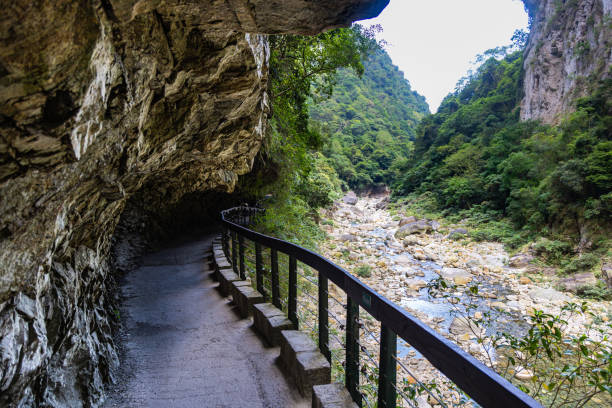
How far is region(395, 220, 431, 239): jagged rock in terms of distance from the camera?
23.6 meters

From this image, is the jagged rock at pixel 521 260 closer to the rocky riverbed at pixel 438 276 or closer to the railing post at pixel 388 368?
the rocky riverbed at pixel 438 276

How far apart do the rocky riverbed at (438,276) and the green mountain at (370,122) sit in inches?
356

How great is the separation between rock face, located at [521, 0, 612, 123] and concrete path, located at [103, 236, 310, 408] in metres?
27.2

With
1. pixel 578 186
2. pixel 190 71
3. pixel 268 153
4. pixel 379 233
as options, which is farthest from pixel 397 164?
pixel 190 71

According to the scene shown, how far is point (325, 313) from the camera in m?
3.00

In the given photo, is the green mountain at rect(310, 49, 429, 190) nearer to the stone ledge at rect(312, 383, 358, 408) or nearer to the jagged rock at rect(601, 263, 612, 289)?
the jagged rock at rect(601, 263, 612, 289)

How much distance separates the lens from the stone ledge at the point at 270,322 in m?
3.84

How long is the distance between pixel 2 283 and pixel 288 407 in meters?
2.23

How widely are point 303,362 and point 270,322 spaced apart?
39.8 inches

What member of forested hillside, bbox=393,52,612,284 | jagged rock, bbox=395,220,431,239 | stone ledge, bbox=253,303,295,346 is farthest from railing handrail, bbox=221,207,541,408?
jagged rock, bbox=395,220,431,239

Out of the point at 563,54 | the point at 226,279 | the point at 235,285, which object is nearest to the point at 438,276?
the point at 226,279

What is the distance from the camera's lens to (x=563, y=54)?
3059 centimetres

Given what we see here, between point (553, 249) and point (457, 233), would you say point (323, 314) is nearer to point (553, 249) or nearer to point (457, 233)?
point (553, 249)

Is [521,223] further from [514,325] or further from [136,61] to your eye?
[136,61]
